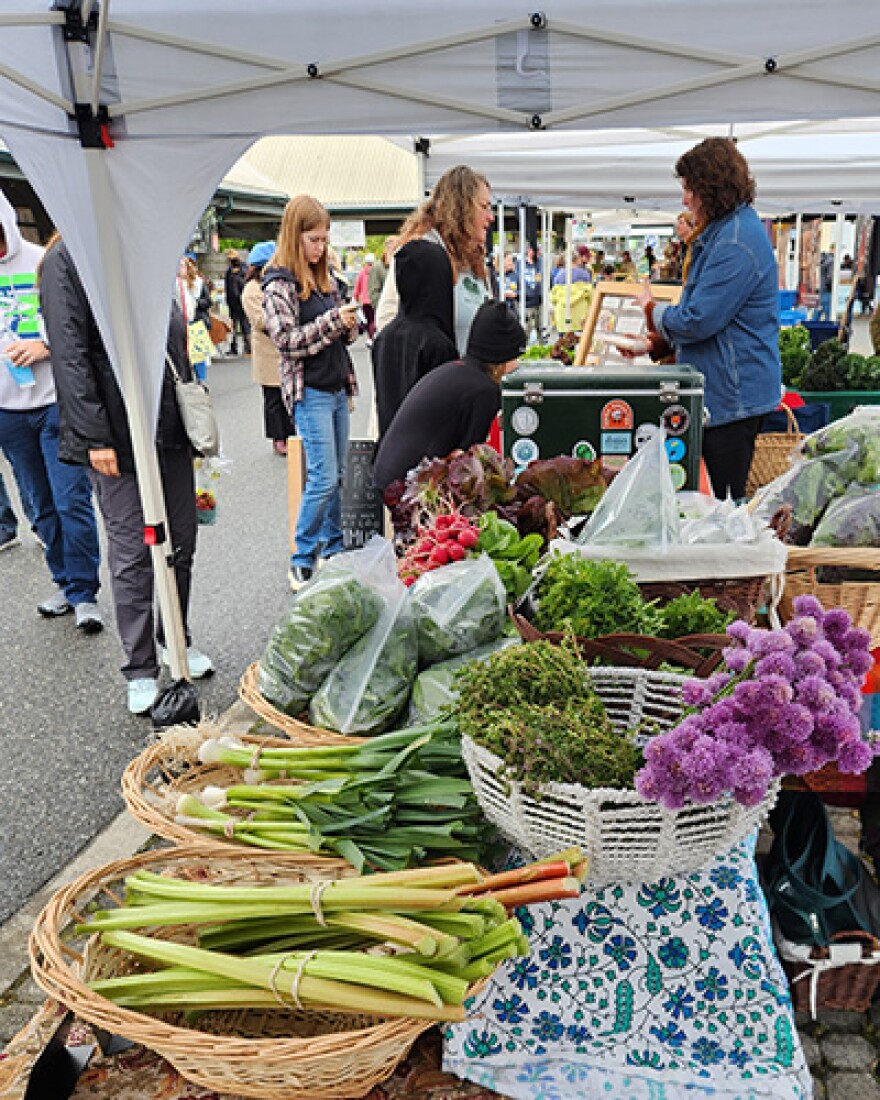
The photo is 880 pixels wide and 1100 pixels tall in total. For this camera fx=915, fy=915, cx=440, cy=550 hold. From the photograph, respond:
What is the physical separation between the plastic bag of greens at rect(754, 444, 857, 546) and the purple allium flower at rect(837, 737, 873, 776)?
111 centimetres

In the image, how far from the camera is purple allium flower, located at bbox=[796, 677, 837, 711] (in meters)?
1.13

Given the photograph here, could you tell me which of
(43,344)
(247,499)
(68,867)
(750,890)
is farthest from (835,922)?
(247,499)

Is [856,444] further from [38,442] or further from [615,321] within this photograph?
[38,442]

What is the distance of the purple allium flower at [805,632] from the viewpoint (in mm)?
1204

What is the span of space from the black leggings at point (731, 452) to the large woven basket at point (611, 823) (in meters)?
2.88

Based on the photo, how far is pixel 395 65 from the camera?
9.20ft

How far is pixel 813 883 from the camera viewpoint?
228cm

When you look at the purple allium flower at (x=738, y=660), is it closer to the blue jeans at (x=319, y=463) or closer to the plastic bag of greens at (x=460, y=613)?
the plastic bag of greens at (x=460, y=613)

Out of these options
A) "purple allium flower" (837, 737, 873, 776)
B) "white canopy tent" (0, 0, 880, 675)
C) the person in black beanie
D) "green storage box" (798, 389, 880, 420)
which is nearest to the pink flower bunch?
"purple allium flower" (837, 737, 873, 776)

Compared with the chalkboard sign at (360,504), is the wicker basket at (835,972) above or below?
below

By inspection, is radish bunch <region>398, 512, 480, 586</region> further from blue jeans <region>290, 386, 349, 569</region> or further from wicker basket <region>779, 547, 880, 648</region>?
blue jeans <region>290, 386, 349, 569</region>

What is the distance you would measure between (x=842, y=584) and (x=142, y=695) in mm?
2805

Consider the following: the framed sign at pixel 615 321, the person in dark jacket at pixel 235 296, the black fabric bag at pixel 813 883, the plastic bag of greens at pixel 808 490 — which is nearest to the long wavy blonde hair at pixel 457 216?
the framed sign at pixel 615 321

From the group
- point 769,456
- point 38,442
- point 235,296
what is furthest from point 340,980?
point 235,296
